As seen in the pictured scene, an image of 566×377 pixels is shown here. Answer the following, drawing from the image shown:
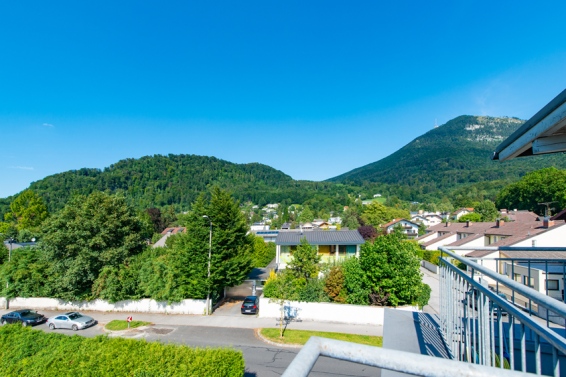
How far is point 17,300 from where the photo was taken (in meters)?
24.5

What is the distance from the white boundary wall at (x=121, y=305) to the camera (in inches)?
846

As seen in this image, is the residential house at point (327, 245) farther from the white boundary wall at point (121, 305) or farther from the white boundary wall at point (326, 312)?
the white boundary wall at point (121, 305)

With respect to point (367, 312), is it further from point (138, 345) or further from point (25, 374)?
point (25, 374)

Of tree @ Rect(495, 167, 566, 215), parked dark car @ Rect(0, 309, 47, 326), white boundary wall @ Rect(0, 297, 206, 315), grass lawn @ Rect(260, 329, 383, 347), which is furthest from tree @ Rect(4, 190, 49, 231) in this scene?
tree @ Rect(495, 167, 566, 215)

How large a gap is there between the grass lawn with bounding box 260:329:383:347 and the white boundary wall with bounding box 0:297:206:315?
265 inches

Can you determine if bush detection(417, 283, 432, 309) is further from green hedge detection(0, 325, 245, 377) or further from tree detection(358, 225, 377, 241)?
tree detection(358, 225, 377, 241)

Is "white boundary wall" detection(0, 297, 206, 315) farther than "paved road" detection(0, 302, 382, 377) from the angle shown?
Yes

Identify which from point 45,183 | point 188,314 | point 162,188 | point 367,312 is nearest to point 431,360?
point 367,312

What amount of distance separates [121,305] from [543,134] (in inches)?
1026

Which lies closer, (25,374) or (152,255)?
(25,374)

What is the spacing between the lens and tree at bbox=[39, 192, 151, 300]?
2222 cm

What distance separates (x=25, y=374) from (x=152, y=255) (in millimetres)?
14269

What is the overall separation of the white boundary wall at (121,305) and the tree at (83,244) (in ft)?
2.83

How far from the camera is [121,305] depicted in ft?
73.4
